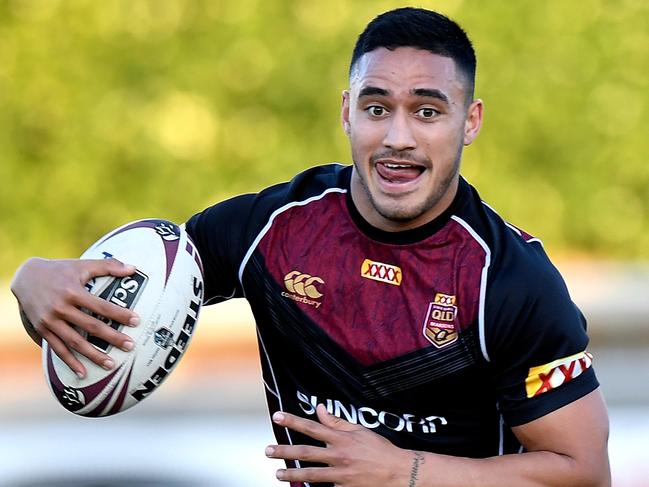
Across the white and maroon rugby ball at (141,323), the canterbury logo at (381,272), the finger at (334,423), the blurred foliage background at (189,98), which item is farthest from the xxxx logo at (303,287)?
the blurred foliage background at (189,98)

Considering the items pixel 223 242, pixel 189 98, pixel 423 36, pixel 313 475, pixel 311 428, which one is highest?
pixel 189 98

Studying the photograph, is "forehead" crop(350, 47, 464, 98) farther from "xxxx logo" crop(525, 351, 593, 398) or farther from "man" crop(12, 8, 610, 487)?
"xxxx logo" crop(525, 351, 593, 398)

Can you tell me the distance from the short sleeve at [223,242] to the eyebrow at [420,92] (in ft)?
2.30

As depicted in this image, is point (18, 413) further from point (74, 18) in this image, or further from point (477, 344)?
point (477, 344)

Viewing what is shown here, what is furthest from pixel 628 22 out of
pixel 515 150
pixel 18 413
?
pixel 18 413

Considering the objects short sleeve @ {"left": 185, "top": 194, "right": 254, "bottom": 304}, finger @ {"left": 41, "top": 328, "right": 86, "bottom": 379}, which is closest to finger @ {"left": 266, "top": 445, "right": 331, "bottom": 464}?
finger @ {"left": 41, "top": 328, "right": 86, "bottom": 379}

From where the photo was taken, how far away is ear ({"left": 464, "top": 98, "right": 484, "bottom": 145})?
432cm

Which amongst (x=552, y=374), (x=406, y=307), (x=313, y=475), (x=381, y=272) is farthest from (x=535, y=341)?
(x=313, y=475)

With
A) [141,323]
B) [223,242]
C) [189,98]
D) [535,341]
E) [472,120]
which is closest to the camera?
[535,341]

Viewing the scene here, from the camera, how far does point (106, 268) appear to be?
4.19 metres

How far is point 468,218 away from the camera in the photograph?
4.27 m

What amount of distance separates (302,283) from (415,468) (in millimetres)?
845

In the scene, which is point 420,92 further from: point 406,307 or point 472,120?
point 406,307

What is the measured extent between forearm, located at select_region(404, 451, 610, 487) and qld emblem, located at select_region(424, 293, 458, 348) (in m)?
0.41
